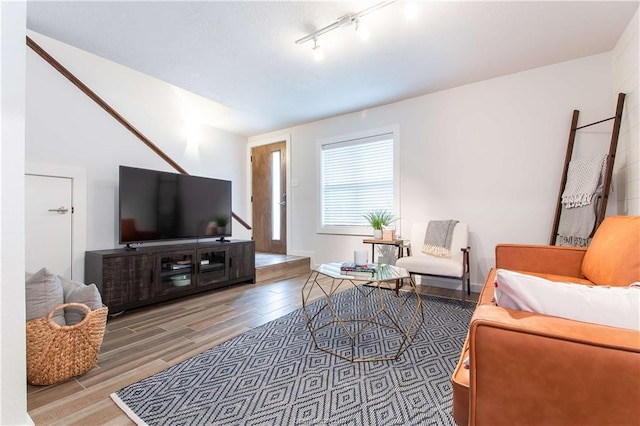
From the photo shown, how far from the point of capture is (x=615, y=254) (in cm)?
168

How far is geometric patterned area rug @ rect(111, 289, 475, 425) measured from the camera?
135 cm

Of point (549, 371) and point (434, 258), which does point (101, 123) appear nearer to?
point (434, 258)

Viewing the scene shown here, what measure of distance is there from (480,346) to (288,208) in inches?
179

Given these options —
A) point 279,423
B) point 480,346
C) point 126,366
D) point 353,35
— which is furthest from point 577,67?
point 126,366

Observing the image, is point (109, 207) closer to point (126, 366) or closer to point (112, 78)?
point (112, 78)

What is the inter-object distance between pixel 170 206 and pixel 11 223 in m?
2.16

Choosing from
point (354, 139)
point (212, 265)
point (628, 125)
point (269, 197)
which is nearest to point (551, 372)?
point (628, 125)

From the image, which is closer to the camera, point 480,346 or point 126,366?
point 480,346

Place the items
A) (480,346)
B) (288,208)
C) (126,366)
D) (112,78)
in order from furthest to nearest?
(288,208) < (112,78) < (126,366) < (480,346)

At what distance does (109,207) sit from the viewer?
3.13m

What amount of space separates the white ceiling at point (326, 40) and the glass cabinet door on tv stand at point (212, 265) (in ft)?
6.33

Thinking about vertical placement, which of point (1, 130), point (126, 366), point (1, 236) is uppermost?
point (1, 130)

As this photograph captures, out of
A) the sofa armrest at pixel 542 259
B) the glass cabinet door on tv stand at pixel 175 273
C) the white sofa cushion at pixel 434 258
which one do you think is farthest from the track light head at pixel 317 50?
the glass cabinet door on tv stand at pixel 175 273

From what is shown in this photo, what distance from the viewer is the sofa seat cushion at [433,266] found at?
2.90 m
